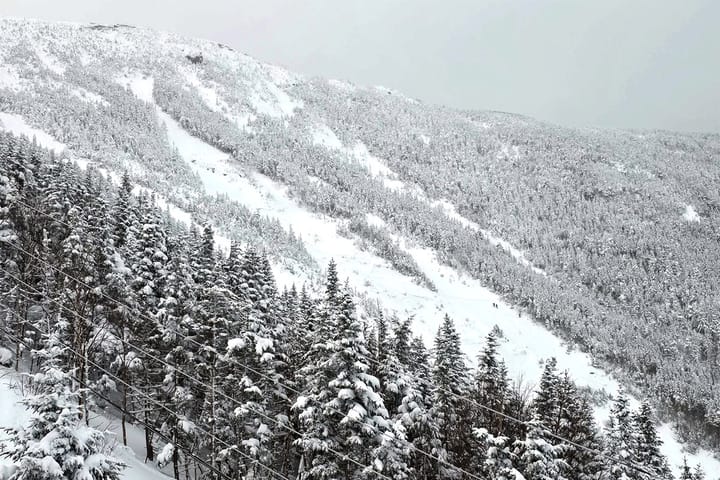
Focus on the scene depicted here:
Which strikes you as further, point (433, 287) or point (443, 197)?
point (443, 197)

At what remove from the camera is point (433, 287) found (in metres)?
121

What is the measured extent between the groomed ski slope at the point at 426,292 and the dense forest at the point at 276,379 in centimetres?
5173

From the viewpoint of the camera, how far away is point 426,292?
115 meters

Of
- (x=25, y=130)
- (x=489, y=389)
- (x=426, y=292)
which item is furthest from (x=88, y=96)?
(x=489, y=389)

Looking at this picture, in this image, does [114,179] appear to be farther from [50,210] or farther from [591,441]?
[591,441]

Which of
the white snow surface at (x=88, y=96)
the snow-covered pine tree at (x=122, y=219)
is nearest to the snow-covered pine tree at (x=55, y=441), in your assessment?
the snow-covered pine tree at (x=122, y=219)

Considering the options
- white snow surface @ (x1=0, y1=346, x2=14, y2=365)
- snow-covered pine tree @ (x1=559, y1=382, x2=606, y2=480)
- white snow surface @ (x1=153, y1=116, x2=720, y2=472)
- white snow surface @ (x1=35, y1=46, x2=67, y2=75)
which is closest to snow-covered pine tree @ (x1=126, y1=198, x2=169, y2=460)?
white snow surface @ (x1=0, y1=346, x2=14, y2=365)

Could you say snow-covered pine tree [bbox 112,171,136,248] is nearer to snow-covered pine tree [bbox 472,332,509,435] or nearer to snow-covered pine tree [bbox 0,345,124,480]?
snow-covered pine tree [bbox 472,332,509,435]

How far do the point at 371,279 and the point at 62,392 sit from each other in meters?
104

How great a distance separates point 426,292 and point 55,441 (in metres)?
109

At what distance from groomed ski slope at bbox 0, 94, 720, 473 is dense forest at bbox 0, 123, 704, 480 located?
51.7 metres

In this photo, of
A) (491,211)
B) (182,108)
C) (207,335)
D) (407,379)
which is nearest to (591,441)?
(407,379)

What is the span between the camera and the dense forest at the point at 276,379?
19484mm

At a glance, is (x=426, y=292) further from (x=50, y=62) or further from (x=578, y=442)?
(x=50, y=62)
